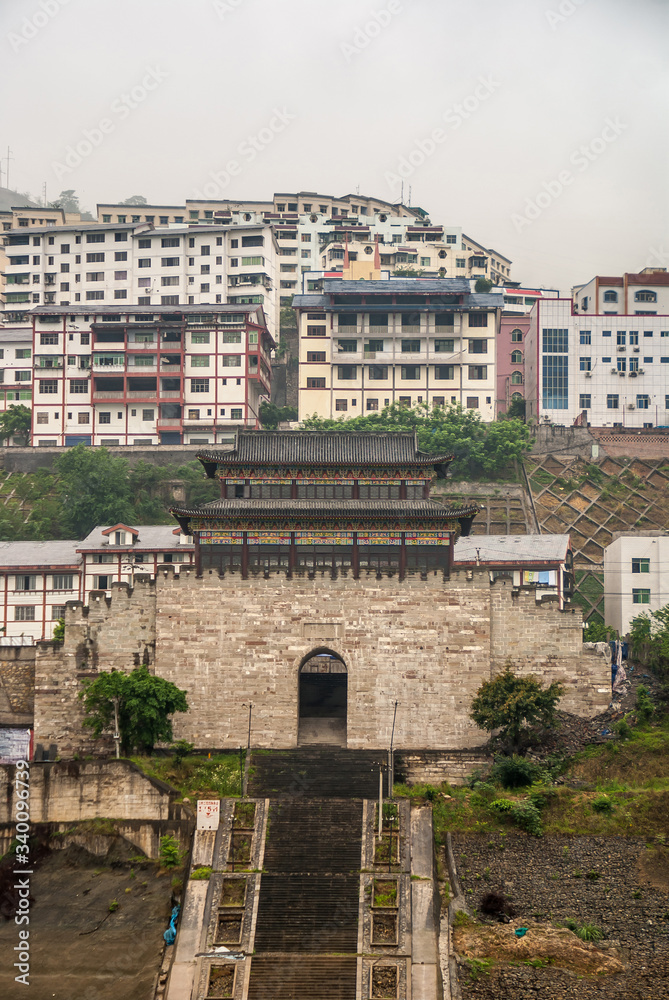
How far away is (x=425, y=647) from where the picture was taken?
46.3m

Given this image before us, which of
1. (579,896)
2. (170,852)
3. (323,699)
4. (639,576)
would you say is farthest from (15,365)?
(579,896)

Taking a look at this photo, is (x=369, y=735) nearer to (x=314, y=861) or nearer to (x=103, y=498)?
(x=314, y=861)

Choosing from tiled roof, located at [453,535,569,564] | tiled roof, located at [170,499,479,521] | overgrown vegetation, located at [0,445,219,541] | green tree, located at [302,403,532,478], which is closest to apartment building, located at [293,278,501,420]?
green tree, located at [302,403,532,478]

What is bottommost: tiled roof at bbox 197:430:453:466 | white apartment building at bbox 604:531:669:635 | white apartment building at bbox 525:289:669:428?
white apartment building at bbox 604:531:669:635

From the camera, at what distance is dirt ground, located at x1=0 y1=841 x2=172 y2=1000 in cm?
3375

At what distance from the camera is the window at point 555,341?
8106 centimetres

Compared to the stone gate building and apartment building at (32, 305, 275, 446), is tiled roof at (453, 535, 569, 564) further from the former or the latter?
apartment building at (32, 305, 275, 446)

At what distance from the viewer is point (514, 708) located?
43.1m

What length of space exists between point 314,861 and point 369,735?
8059 mm

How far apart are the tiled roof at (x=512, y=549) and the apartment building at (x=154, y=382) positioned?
24.2 metres

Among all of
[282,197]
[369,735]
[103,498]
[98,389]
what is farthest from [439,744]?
[282,197]

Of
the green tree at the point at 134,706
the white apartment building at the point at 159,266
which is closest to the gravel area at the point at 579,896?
the green tree at the point at 134,706

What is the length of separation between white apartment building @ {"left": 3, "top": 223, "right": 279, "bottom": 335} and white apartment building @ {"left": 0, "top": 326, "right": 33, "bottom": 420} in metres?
8.08

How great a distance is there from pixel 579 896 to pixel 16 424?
2223 inches
